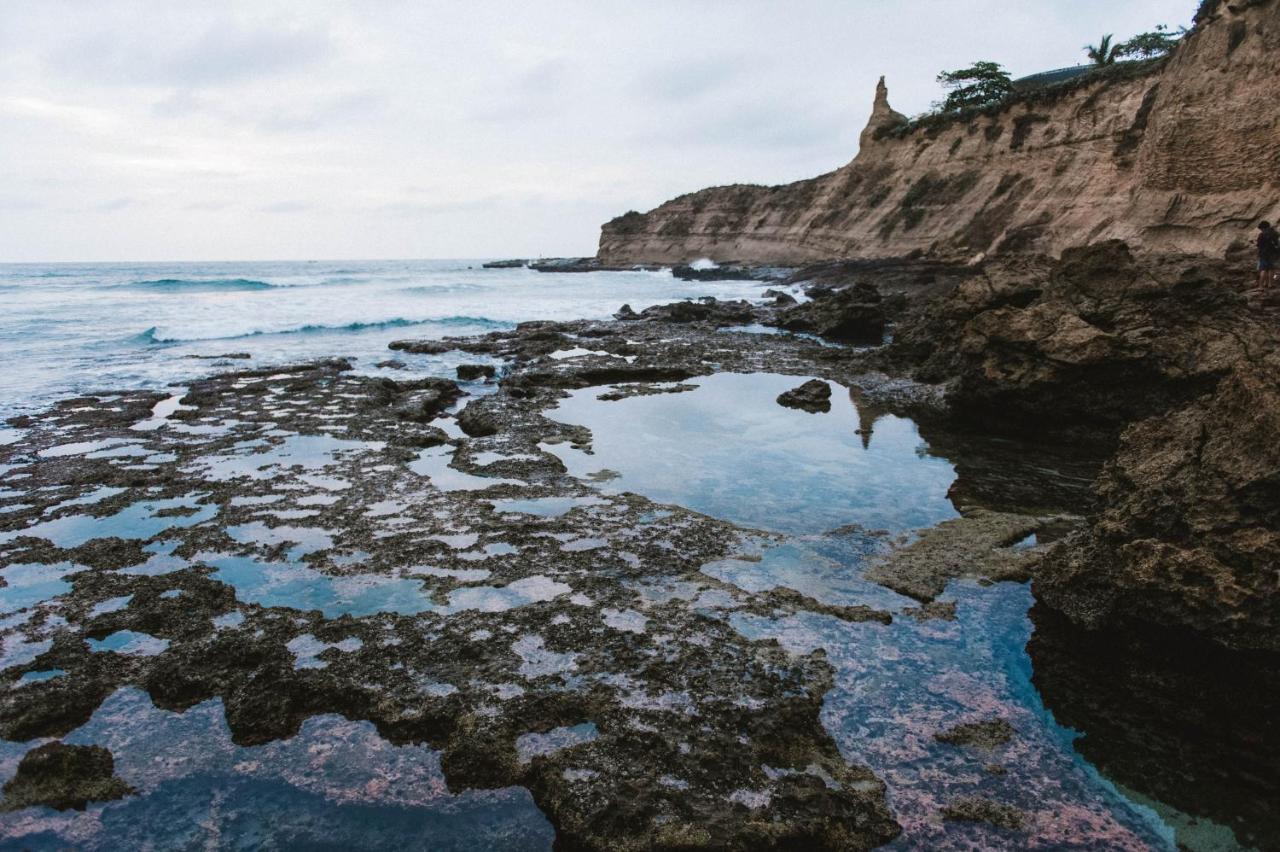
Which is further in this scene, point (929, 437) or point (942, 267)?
point (942, 267)

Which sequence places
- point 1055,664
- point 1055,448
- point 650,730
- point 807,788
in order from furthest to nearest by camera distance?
point 1055,448 < point 1055,664 < point 650,730 < point 807,788

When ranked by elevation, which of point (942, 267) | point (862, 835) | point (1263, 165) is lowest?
point (862, 835)

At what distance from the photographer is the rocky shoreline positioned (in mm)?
3516

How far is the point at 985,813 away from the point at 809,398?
9478 mm

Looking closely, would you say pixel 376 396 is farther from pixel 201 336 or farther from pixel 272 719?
pixel 201 336

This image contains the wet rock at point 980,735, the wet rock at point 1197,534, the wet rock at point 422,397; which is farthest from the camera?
the wet rock at point 422,397

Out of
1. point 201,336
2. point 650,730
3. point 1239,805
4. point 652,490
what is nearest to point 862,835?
point 650,730

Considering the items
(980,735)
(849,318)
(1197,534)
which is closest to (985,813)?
(980,735)

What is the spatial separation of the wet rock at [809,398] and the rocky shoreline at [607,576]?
1393 millimetres

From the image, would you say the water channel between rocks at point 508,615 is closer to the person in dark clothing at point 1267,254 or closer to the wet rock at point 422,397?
the wet rock at point 422,397

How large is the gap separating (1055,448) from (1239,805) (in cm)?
711

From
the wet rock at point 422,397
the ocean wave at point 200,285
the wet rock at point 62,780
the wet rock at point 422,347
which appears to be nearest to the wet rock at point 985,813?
the wet rock at point 62,780

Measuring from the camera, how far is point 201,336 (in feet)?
82.2

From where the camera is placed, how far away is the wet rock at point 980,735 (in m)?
3.70
